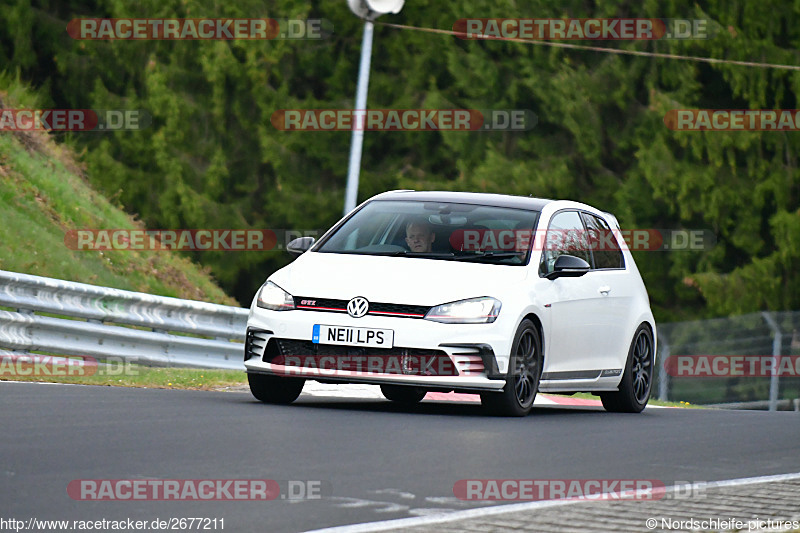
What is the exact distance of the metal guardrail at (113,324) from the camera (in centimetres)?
1548

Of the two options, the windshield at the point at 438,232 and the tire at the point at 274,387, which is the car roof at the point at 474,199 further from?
the tire at the point at 274,387

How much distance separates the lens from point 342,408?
12359 millimetres

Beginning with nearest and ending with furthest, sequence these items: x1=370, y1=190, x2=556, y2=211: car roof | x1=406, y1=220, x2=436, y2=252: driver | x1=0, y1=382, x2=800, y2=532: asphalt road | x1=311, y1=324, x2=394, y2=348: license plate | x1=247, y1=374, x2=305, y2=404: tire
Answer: x1=0, y1=382, x2=800, y2=532: asphalt road → x1=311, y1=324, x2=394, y2=348: license plate → x1=247, y1=374, x2=305, y2=404: tire → x1=406, y1=220, x2=436, y2=252: driver → x1=370, y1=190, x2=556, y2=211: car roof

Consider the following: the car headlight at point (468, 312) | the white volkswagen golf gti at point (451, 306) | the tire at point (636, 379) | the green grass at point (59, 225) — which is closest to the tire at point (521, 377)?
the white volkswagen golf gti at point (451, 306)

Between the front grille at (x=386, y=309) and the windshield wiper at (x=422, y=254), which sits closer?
the front grille at (x=386, y=309)

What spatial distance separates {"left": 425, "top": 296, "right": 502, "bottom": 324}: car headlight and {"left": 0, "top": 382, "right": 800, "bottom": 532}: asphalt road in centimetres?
73

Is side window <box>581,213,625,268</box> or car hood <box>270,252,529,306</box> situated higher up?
side window <box>581,213,625,268</box>

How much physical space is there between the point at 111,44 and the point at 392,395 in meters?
31.7

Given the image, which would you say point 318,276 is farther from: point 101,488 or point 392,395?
point 101,488

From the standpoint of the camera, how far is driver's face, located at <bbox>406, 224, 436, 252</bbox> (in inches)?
498

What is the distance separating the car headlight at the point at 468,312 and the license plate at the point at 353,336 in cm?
33

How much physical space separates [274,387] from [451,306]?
1663mm

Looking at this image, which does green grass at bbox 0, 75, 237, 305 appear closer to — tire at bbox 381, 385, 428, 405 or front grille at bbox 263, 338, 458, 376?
tire at bbox 381, 385, 428, 405

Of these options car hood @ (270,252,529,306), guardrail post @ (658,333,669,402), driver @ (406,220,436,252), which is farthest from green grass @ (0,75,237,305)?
car hood @ (270,252,529,306)
